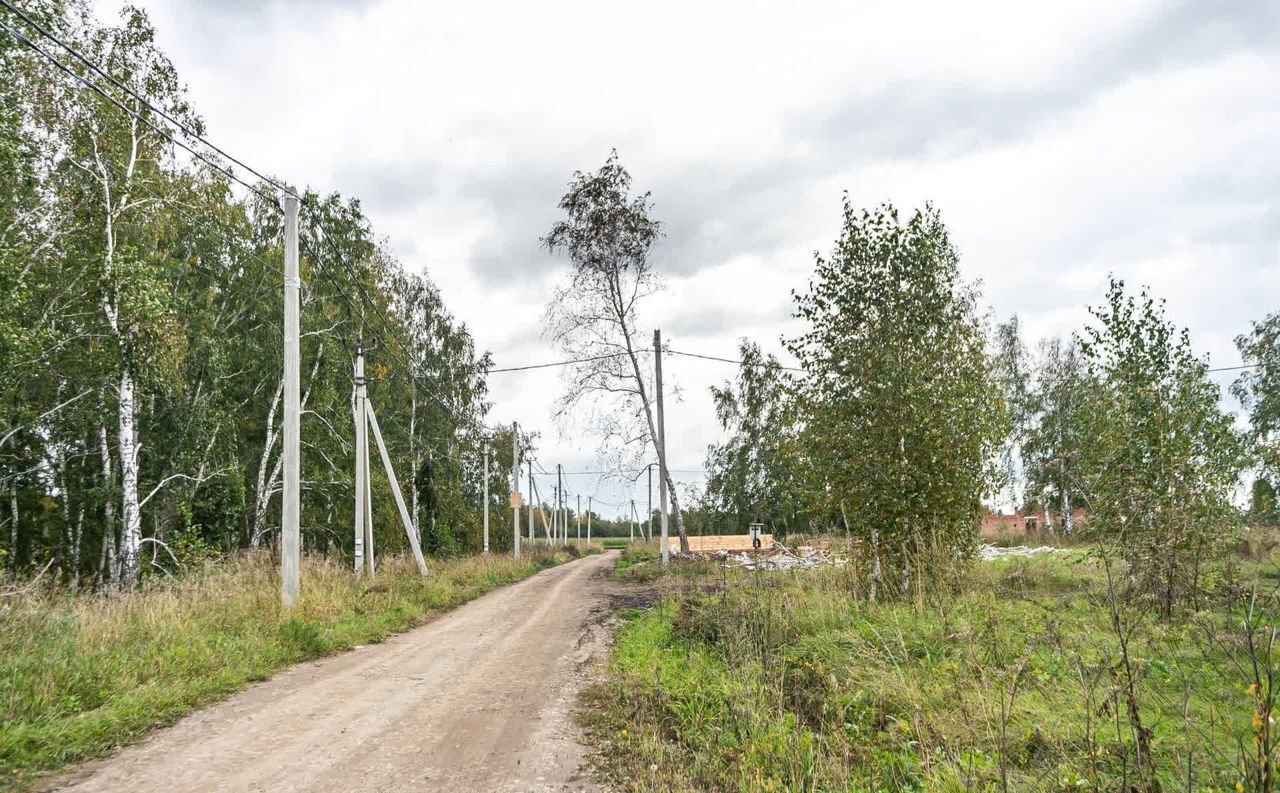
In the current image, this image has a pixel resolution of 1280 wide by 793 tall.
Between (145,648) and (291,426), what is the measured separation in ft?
14.5

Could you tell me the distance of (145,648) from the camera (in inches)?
260

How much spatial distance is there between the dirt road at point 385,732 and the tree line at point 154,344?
6410 mm

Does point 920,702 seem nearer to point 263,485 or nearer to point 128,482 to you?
point 128,482

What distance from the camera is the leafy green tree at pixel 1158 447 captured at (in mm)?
8438

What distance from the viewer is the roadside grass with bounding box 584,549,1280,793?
3.76 m

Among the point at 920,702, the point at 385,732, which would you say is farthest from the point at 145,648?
the point at 920,702

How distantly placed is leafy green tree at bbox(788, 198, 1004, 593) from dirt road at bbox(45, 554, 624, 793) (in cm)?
441

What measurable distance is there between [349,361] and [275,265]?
4093mm

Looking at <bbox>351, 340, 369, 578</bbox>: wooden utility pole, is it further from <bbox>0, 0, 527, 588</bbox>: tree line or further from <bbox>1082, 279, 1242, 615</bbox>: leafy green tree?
<bbox>1082, 279, 1242, 615</bbox>: leafy green tree

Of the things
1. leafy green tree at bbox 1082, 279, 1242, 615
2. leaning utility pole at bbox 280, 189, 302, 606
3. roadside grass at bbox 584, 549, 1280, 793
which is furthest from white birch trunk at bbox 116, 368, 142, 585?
leafy green tree at bbox 1082, 279, 1242, 615

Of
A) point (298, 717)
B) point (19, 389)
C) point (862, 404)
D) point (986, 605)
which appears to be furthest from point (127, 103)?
point (986, 605)

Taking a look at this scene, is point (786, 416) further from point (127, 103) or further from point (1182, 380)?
point (127, 103)

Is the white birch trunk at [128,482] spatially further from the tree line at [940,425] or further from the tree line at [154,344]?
the tree line at [940,425]

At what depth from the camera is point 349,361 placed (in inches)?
963
